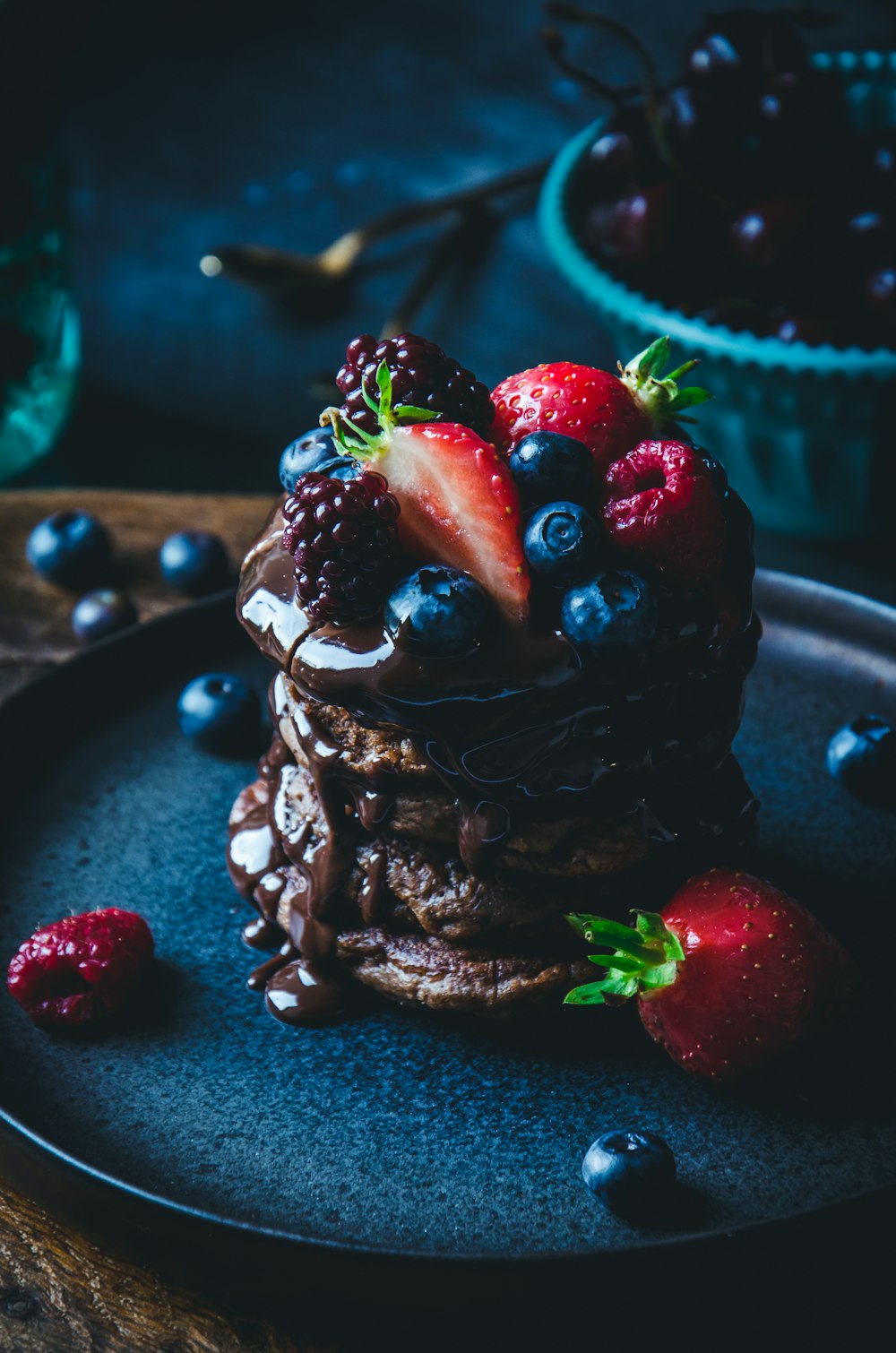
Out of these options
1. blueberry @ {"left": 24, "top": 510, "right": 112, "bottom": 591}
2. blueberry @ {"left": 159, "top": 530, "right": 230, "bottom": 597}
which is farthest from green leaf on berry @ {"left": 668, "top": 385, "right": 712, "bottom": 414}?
blueberry @ {"left": 24, "top": 510, "right": 112, "bottom": 591}

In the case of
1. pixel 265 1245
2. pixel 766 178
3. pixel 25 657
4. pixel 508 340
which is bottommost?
pixel 508 340

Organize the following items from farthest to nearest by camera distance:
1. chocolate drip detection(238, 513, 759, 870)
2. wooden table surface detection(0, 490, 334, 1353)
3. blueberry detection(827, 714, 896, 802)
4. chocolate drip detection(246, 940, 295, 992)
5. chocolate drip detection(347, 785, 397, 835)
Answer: blueberry detection(827, 714, 896, 802), chocolate drip detection(246, 940, 295, 992), chocolate drip detection(347, 785, 397, 835), chocolate drip detection(238, 513, 759, 870), wooden table surface detection(0, 490, 334, 1353)

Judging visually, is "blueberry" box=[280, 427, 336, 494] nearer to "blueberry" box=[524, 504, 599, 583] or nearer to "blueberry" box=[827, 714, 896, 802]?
"blueberry" box=[524, 504, 599, 583]

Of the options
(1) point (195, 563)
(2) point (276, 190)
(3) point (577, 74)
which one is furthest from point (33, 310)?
(3) point (577, 74)

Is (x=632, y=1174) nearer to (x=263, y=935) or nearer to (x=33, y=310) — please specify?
(x=263, y=935)

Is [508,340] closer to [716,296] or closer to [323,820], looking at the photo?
[716,296]

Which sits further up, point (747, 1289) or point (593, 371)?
point (593, 371)

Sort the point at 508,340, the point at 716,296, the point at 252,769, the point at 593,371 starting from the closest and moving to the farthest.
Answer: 1. the point at 593,371
2. the point at 252,769
3. the point at 716,296
4. the point at 508,340

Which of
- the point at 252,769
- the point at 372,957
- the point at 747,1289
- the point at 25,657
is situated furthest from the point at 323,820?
the point at 25,657
